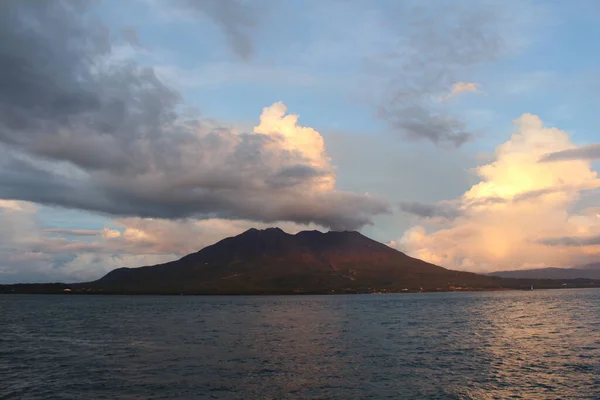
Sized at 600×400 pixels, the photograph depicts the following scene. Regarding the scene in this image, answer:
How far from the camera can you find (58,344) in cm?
8925

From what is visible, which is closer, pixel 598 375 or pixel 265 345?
pixel 598 375

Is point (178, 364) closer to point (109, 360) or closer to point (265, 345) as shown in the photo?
point (109, 360)

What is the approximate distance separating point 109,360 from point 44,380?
1453 cm

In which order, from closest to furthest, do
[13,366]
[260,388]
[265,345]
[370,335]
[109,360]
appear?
[260,388] < [13,366] < [109,360] < [265,345] < [370,335]

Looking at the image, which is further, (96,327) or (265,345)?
(96,327)

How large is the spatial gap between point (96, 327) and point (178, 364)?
238 ft

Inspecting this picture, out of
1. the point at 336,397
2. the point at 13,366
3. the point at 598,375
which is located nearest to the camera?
the point at 336,397

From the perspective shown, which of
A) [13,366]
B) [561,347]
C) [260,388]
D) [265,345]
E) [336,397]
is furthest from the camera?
[265,345]

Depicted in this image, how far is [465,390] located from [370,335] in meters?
50.2

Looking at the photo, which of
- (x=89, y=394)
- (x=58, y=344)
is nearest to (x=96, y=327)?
(x=58, y=344)

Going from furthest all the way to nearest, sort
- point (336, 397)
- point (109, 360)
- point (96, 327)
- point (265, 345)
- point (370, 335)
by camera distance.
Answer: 1. point (96, 327)
2. point (370, 335)
3. point (265, 345)
4. point (109, 360)
5. point (336, 397)

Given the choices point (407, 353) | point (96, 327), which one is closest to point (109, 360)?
point (407, 353)

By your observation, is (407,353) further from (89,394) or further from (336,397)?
(89,394)

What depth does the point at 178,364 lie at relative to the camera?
65.3 metres
